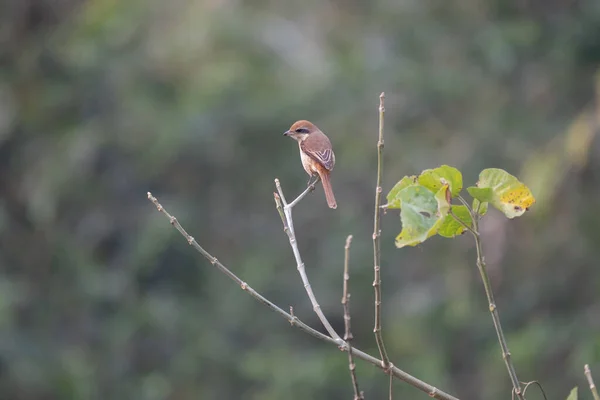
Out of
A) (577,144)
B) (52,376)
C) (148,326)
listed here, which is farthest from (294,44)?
(577,144)

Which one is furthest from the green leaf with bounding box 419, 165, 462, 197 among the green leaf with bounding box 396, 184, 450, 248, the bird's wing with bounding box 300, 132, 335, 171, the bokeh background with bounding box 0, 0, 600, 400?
the bokeh background with bounding box 0, 0, 600, 400

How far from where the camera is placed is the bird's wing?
4.53m

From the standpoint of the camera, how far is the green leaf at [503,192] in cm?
203

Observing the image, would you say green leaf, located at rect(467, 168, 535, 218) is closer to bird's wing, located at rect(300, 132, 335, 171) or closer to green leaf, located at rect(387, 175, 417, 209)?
green leaf, located at rect(387, 175, 417, 209)

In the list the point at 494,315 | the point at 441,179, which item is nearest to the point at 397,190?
the point at 441,179

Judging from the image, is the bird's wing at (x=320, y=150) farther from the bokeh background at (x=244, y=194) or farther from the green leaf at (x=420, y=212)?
the bokeh background at (x=244, y=194)

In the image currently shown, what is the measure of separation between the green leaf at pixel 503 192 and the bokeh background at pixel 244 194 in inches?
297

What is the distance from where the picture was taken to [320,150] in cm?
462

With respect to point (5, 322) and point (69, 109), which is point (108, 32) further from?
point (5, 322)

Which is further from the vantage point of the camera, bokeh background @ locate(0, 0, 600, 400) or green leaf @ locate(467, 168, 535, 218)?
bokeh background @ locate(0, 0, 600, 400)

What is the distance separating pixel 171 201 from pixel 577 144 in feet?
17.0

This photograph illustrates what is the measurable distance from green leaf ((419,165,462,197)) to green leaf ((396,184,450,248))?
22 millimetres

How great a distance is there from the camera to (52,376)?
33.7 ft

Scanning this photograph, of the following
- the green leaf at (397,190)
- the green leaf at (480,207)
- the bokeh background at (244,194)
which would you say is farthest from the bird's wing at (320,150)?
the bokeh background at (244,194)
